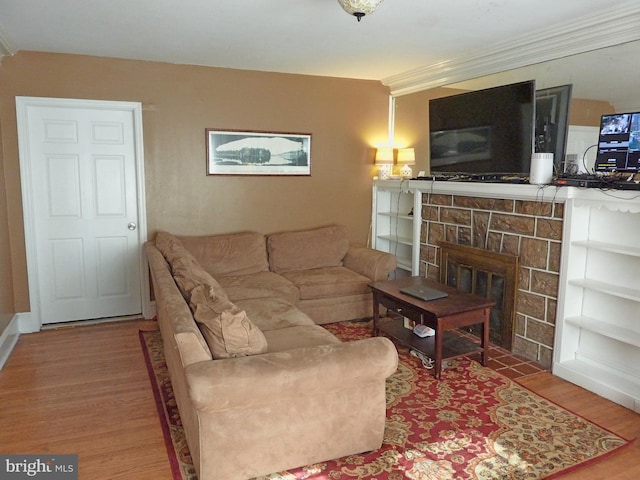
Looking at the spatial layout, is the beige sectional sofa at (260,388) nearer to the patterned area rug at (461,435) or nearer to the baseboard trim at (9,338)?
the patterned area rug at (461,435)

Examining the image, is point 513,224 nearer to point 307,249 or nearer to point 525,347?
point 525,347

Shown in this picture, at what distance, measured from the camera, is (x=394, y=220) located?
5586 mm

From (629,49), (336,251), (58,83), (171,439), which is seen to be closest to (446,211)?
(336,251)

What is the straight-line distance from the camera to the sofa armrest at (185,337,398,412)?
1991 mm

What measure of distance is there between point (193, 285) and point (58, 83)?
264cm

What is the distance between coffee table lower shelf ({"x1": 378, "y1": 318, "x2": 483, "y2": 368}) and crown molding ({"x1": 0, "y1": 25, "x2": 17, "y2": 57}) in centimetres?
361

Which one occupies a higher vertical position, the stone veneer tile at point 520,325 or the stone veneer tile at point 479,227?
the stone veneer tile at point 479,227

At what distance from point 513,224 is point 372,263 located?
1387mm

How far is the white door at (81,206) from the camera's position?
4242mm

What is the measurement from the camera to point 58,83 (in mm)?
4172

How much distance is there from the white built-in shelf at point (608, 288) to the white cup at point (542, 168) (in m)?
0.73

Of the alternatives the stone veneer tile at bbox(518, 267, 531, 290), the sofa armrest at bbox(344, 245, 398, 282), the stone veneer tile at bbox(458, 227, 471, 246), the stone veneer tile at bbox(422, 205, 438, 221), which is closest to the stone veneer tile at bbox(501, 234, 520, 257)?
the stone veneer tile at bbox(518, 267, 531, 290)

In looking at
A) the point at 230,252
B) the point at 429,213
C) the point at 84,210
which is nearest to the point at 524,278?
the point at 429,213

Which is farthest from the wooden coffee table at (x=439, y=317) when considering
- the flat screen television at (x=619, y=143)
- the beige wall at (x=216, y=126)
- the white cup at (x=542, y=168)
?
the beige wall at (x=216, y=126)
